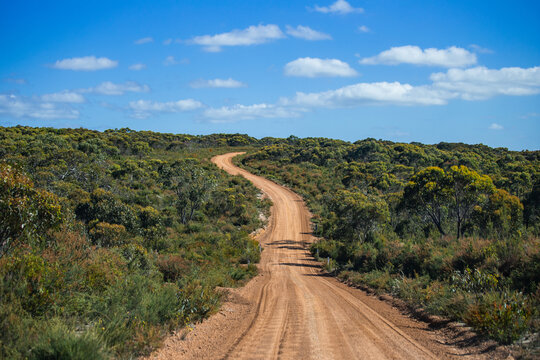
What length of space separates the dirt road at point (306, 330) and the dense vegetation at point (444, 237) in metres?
1.36

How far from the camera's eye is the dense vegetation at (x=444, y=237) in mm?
9422

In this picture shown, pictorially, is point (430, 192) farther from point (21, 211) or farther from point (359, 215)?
point (21, 211)

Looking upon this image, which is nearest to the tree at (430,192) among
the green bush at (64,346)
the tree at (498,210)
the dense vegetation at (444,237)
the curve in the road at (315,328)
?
the dense vegetation at (444,237)

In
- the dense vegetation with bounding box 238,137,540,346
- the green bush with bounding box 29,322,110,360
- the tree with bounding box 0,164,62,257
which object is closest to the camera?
the green bush with bounding box 29,322,110,360

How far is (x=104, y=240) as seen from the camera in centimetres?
1647

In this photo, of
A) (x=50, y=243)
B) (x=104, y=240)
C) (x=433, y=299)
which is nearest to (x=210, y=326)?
(x=50, y=243)

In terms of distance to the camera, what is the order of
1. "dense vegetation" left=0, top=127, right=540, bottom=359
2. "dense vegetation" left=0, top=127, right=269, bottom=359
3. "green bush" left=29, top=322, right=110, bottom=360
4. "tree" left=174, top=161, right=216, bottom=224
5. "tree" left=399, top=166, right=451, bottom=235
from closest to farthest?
"green bush" left=29, top=322, right=110, bottom=360, "dense vegetation" left=0, top=127, right=269, bottom=359, "dense vegetation" left=0, top=127, right=540, bottom=359, "tree" left=399, top=166, right=451, bottom=235, "tree" left=174, top=161, right=216, bottom=224

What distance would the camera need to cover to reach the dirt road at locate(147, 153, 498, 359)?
788 cm

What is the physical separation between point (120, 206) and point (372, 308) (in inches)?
598

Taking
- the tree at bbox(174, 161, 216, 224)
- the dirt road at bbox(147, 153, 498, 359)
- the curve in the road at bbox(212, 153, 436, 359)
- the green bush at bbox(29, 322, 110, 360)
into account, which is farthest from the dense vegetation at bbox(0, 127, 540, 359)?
the curve in the road at bbox(212, 153, 436, 359)

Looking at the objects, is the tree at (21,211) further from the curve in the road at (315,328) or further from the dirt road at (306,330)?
the curve in the road at (315,328)

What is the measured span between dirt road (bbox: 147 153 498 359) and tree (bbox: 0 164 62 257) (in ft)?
13.8

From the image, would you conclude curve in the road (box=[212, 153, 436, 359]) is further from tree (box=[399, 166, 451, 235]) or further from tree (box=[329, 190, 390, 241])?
tree (box=[399, 166, 451, 235])

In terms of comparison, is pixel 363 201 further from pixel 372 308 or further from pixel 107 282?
pixel 107 282
